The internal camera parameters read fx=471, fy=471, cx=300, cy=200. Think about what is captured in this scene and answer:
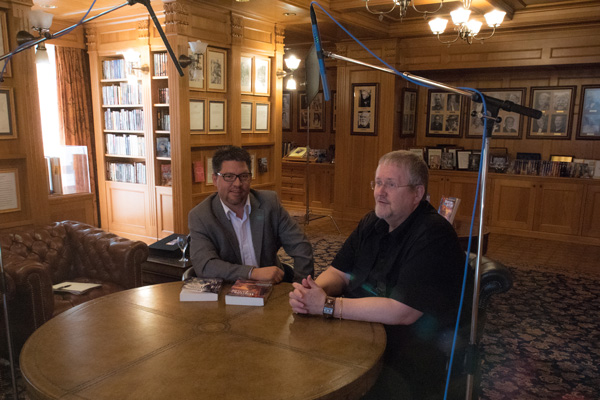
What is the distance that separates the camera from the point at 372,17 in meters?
6.11

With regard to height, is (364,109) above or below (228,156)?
above

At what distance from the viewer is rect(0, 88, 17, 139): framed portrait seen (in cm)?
351

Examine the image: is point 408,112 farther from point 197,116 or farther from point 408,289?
point 408,289

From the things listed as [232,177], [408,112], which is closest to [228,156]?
[232,177]

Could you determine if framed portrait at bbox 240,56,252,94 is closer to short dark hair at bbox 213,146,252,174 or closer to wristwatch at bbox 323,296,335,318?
short dark hair at bbox 213,146,252,174

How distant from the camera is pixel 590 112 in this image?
6.45 m

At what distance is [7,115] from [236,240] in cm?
226

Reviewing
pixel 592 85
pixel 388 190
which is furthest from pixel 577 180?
pixel 388 190

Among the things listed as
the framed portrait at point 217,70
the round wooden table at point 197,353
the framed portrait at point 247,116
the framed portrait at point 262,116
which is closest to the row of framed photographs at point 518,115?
the framed portrait at point 262,116

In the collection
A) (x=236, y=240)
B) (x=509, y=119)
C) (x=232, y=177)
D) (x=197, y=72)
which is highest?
(x=197, y=72)

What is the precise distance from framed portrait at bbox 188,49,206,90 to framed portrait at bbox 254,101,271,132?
916mm

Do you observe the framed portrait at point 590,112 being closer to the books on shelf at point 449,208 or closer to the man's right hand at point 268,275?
the books on shelf at point 449,208

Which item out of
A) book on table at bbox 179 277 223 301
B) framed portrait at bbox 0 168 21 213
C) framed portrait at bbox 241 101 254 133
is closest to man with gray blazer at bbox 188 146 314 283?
book on table at bbox 179 277 223 301

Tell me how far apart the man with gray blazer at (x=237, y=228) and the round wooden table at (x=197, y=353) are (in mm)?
437
